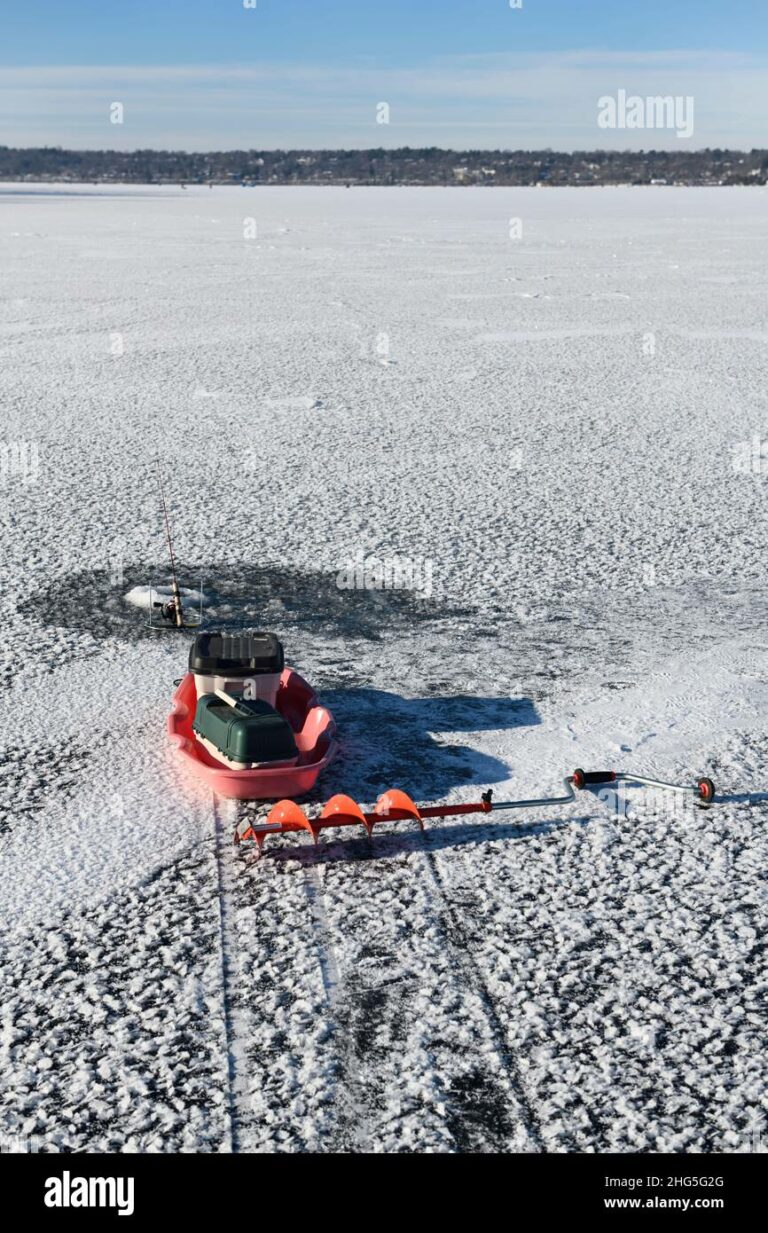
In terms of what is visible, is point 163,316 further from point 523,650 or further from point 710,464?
point 523,650

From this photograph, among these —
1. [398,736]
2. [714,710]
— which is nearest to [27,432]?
[398,736]

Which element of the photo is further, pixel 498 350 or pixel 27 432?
pixel 498 350

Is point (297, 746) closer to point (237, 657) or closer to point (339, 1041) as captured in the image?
point (237, 657)

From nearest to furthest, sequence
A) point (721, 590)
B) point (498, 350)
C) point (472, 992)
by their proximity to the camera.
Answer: point (472, 992), point (721, 590), point (498, 350)

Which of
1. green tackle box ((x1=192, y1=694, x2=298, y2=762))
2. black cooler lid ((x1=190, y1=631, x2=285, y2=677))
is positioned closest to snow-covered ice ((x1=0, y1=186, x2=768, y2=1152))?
green tackle box ((x1=192, y1=694, x2=298, y2=762))

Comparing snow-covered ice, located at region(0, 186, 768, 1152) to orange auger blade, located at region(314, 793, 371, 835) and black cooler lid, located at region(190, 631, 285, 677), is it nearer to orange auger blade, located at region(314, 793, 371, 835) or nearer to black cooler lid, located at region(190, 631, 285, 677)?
orange auger blade, located at region(314, 793, 371, 835)
